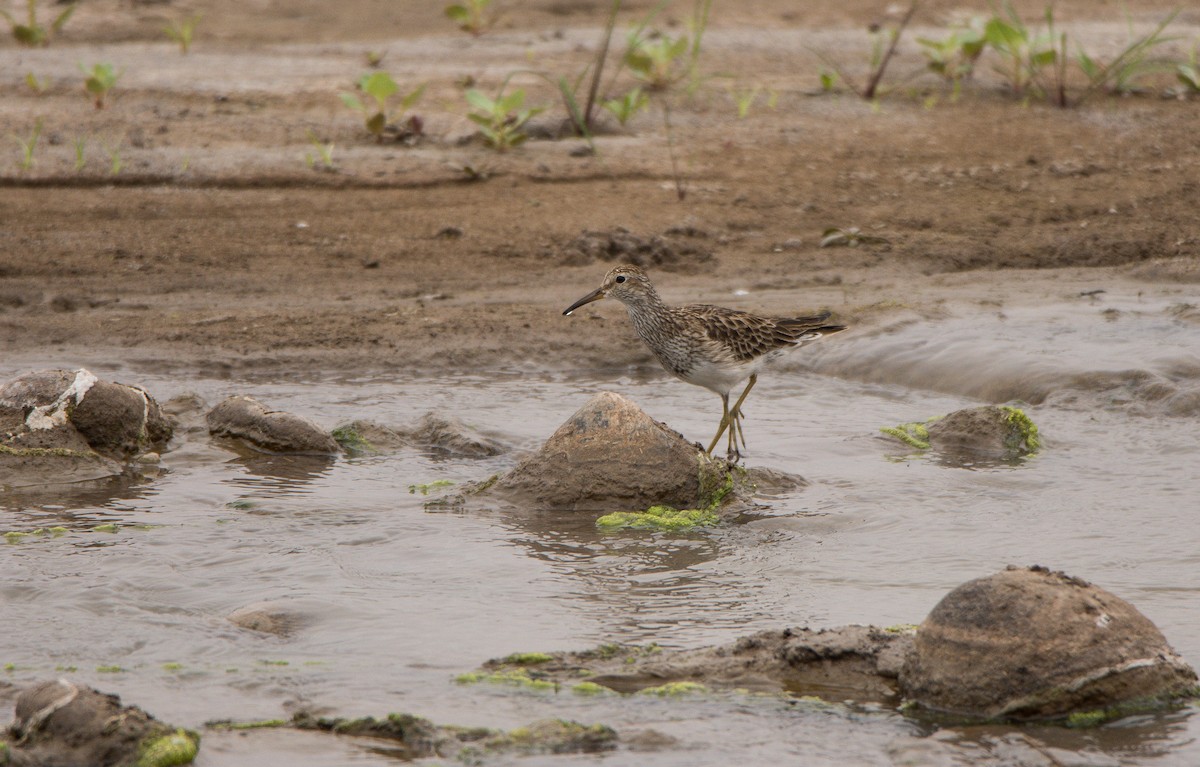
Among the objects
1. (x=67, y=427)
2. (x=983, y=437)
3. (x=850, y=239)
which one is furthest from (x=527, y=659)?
(x=850, y=239)

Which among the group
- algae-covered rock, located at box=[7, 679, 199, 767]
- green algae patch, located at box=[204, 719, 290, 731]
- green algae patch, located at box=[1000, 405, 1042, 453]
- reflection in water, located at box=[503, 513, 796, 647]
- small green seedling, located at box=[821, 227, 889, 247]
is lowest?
green algae patch, located at box=[204, 719, 290, 731]

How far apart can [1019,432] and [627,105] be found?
568cm

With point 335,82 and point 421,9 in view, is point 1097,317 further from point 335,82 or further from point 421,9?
point 421,9

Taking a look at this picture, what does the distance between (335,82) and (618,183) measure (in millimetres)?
3236

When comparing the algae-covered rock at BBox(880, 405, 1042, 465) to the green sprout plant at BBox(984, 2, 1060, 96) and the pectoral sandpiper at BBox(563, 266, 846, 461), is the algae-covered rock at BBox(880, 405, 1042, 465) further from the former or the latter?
the green sprout plant at BBox(984, 2, 1060, 96)

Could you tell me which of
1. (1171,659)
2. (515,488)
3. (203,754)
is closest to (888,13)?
(515,488)

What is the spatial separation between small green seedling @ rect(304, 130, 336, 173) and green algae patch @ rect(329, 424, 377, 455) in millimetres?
4267

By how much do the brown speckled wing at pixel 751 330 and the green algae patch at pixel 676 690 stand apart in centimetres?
336

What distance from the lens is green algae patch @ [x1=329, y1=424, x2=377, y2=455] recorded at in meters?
7.83

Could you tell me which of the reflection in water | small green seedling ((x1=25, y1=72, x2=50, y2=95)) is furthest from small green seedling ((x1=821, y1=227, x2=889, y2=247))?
small green seedling ((x1=25, y1=72, x2=50, y2=95))

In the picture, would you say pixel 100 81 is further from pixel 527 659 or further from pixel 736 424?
pixel 527 659

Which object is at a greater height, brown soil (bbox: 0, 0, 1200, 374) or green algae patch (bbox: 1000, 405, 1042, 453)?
brown soil (bbox: 0, 0, 1200, 374)

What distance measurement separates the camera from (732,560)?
626 cm

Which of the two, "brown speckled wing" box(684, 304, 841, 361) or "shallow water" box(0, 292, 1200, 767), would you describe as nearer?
"shallow water" box(0, 292, 1200, 767)
